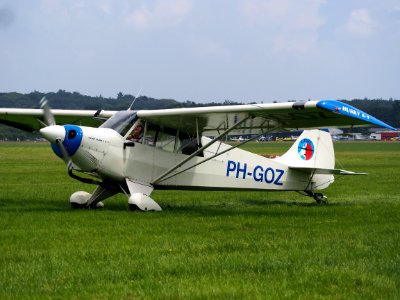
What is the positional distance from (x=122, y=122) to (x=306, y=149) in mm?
4950

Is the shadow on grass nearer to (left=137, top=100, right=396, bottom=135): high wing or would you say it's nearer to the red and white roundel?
the red and white roundel

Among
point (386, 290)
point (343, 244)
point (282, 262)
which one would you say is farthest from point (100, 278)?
point (343, 244)

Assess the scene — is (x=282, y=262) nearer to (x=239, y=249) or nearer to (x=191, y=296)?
(x=239, y=249)

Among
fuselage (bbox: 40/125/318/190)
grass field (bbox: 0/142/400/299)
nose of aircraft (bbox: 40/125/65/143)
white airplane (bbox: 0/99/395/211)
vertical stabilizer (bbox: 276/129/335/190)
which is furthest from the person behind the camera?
vertical stabilizer (bbox: 276/129/335/190)

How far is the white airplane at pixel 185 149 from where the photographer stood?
496 inches

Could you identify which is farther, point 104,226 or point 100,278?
point 104,226

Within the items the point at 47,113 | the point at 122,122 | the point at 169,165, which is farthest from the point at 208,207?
the point at 47,113

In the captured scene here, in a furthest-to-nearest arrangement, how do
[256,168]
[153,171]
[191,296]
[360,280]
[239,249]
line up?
[256,168] < [153,171] < [239,249] < [360,280] < [191,296]

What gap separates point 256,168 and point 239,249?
7128 mm

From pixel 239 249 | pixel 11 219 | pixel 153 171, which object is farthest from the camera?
pixel 153 171

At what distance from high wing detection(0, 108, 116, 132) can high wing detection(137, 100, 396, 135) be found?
211 cm

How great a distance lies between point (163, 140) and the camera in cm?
1417

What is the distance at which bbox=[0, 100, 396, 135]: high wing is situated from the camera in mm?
12234

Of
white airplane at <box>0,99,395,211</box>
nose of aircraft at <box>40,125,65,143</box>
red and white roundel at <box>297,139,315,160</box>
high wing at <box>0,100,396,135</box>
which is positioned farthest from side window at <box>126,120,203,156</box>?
red and white roundel at <box>297,139,315,160</box>
